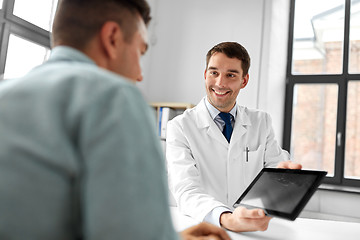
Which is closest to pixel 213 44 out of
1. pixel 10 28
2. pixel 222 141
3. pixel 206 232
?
pixel 10 28

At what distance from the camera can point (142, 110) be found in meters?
0.47

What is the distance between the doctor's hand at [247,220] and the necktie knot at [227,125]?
28.3 inches

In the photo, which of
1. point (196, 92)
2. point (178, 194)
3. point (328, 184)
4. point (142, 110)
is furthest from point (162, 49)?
point (142, 110)

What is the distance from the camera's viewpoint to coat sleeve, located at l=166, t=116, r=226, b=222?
1351 mm

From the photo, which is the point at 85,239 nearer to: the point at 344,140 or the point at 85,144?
the point at 85,144

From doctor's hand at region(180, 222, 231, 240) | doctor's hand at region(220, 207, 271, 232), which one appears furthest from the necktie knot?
doctor's hand at region(180, 222, 231, 240)

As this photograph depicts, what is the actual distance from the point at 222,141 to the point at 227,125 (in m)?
0.11

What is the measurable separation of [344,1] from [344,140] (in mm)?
1517

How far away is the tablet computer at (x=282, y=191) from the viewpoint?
0.91m

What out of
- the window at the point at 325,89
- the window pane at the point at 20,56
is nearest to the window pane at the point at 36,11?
the window pane at the point at 20,56

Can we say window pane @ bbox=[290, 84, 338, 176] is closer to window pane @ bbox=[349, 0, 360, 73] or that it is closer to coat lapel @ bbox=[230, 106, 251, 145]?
window pane @ bbox=[349, 0, 360, 73]

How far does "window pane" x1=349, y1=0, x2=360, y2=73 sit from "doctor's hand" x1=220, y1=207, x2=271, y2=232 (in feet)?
9.74

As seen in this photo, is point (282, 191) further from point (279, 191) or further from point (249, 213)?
point (249, 213)

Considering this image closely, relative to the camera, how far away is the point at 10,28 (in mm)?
2574
